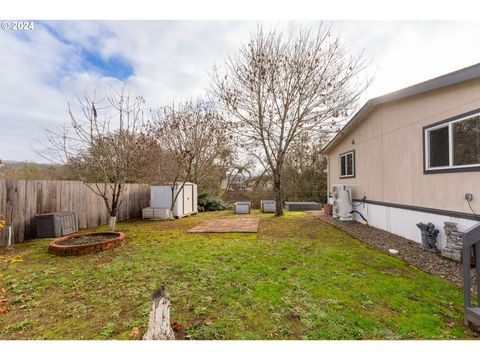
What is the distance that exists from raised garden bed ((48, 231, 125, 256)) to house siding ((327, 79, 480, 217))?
286 inches

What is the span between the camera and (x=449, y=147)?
14.1 feet

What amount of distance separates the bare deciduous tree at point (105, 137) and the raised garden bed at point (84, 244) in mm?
1280

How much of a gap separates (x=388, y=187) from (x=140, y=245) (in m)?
7.02

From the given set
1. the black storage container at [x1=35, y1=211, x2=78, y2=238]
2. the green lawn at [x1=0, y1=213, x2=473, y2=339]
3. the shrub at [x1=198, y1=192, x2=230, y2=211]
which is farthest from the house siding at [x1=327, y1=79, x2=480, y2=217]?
the black storage container at [x1=35, y1=211, x2=78, y2=238]

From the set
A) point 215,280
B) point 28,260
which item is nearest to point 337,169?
point 215,280

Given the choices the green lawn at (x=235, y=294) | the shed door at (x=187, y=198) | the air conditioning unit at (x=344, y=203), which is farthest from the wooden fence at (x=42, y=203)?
the air conditioning unit at (x=344, y=203)

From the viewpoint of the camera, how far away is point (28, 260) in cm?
427

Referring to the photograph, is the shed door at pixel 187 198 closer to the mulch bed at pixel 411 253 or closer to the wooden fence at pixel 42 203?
the wooden fence at pixel 42 203

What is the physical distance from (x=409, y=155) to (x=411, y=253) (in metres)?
2.47

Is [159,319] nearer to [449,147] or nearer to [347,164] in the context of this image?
[449,147]

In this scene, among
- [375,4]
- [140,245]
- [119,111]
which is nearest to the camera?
[375,4]

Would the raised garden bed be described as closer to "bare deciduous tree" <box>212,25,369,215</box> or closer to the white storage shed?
the white storage shed

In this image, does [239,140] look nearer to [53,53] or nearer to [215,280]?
[53,53]

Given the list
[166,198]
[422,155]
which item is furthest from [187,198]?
[422,155]
